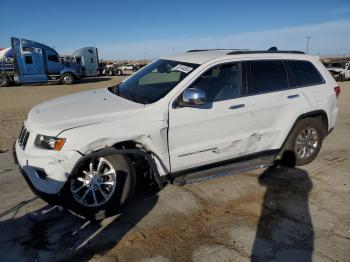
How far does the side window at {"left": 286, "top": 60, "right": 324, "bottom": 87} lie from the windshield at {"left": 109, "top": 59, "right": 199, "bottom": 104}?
5.48ft

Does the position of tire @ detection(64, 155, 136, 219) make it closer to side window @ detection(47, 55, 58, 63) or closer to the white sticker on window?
the white sticker on window

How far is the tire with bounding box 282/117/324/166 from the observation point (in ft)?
17.1

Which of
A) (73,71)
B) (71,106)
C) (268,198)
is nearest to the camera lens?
(71,106)

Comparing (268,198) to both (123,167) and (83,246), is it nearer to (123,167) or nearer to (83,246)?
(123,167)

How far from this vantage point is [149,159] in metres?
3.84

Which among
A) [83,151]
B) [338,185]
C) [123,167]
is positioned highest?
[83,151]

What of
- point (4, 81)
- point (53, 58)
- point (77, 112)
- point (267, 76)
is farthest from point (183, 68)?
point (53, 58)

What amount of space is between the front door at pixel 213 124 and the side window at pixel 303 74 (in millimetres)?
1000

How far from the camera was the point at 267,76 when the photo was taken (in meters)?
4.81

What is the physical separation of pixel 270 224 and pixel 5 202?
10.7 feet

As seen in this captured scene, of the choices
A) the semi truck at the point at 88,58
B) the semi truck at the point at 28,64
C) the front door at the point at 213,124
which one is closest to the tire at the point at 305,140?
the front door at the point at 213,124

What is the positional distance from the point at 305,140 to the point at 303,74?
1.06 metres

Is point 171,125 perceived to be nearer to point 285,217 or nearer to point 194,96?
point 194,96

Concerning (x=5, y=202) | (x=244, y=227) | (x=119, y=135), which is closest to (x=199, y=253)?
(x=244, y=227)
